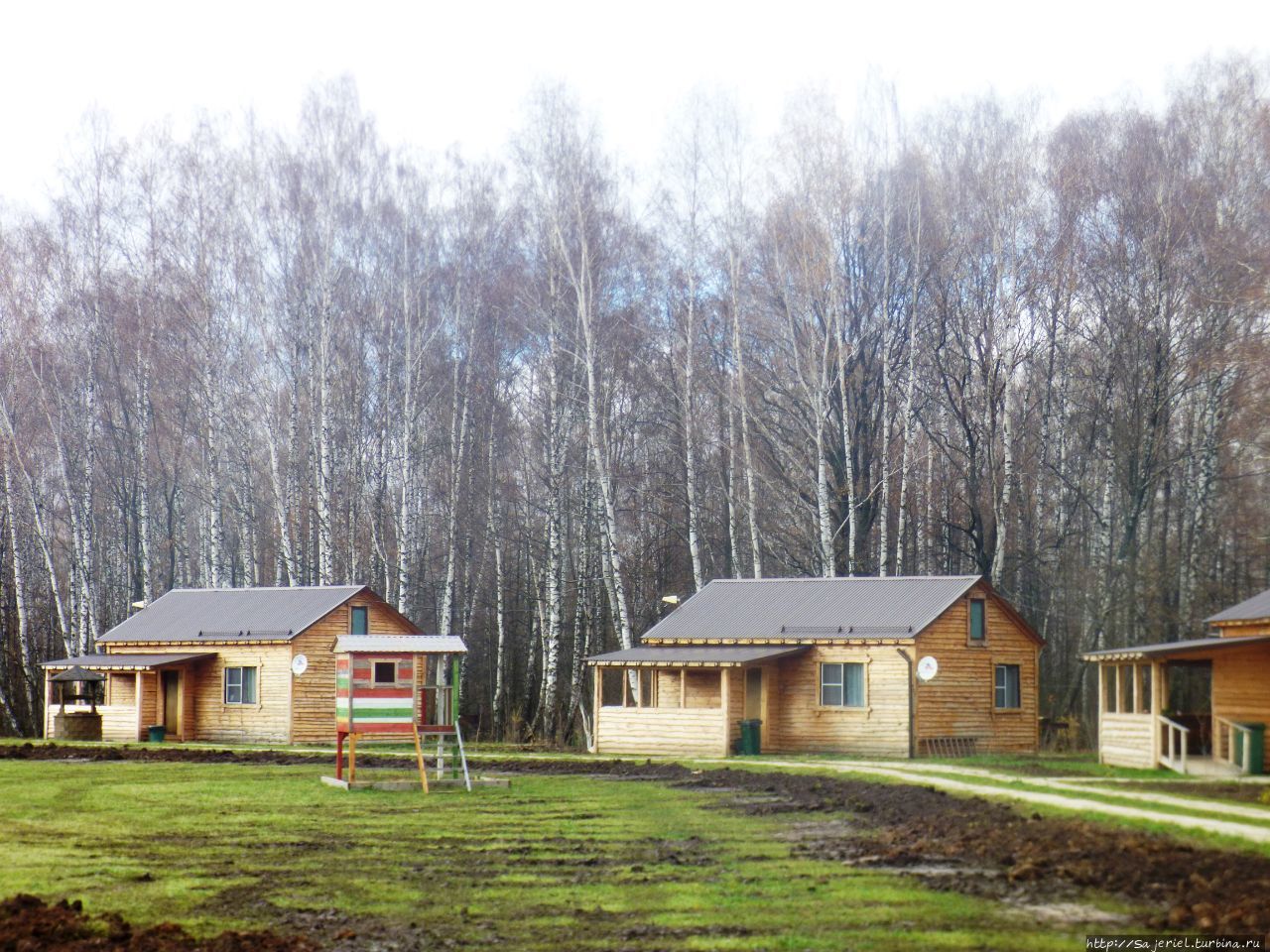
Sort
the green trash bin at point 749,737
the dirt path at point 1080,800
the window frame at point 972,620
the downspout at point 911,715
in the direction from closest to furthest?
1. the dirt path at point 1080,800
2. the downspout at point 911,715
3. the green trash bin at point 749,737
4. the window frame at point 972,620

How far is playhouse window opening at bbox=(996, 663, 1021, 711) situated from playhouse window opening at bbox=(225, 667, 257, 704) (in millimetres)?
19551

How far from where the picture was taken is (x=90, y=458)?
1937 inches

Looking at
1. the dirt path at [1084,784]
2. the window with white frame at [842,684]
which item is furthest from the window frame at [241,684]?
the dirt path at [1084,784]

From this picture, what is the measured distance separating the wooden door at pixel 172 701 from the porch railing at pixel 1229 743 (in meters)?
26.9

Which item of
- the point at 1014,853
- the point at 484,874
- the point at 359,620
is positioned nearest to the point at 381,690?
the point at 484,874

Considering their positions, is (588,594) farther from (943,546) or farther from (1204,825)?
(1204,825)

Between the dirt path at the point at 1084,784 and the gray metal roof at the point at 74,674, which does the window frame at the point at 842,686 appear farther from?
the gray metal roof at the point at 74,674

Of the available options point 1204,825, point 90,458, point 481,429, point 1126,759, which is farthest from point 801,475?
point 1204,825

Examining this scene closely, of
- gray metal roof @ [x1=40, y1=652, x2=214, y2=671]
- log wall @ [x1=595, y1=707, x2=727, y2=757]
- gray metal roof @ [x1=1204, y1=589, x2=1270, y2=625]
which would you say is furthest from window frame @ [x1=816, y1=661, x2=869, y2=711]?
gray metal roof @ [x1=40, y1=652, x2=214, y2=671]

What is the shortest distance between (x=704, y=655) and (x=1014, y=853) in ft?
68.4

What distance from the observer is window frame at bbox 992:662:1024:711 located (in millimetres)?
36156

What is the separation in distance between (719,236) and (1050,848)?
2908 centimetres

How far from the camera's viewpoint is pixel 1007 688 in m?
36.5

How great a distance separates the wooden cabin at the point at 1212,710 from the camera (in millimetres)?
26719
